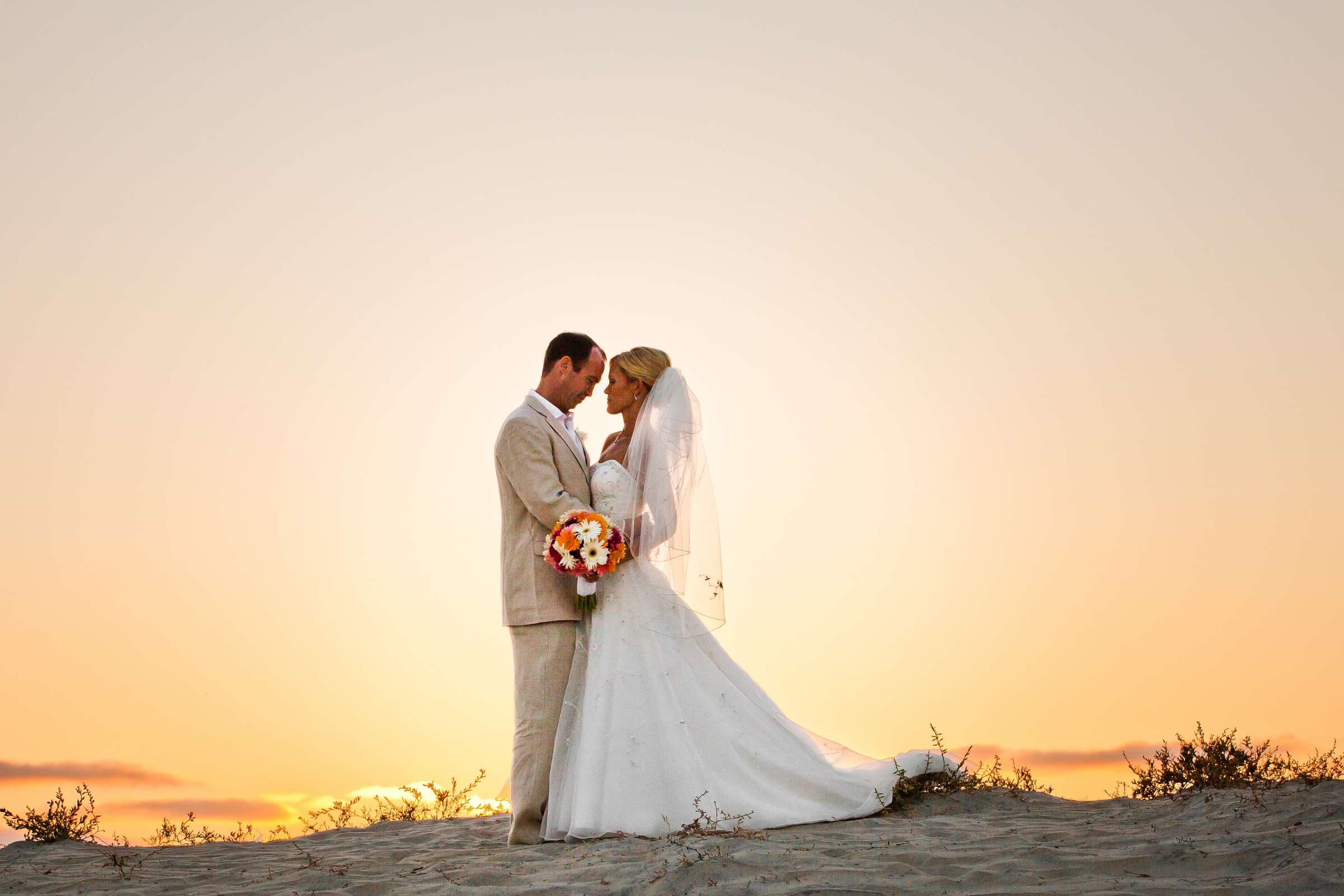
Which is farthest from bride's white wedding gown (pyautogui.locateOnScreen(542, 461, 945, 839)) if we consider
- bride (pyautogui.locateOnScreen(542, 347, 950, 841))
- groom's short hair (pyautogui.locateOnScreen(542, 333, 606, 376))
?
groom's short hair (pyautogui.locateOnScreen(542, 333, 606, 376))

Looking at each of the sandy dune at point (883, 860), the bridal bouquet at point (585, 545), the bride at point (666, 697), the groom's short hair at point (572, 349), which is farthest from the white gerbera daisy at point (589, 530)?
the sandy dune at point (883, 860)

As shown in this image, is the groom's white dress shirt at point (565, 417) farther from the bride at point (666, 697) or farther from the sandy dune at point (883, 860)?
the sandy dune at point (883, 860)

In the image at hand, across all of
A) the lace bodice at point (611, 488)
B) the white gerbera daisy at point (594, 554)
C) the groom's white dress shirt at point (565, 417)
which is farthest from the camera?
the groom's white dress shirt at point (565, 417)

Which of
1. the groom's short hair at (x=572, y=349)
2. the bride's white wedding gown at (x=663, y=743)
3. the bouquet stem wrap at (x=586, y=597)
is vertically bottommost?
the bride's white wedding gown at (x=663, y=743)

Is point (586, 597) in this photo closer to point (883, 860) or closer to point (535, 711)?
point (535, 711)

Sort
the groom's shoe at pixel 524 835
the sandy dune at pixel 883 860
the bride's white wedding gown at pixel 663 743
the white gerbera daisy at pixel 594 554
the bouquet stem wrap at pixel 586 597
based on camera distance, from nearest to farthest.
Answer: the sandy dune at pixel 883 860, the bride's white wedding gown at pixel 663 743, the white gerbera daisy at pixel 594 554, the groom's shoe at pixel 524 835, the bouquet stem wrap at pixel 586 597

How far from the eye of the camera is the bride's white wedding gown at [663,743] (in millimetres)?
6547

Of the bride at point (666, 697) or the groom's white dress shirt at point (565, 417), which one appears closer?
the bride at point (666, 697)

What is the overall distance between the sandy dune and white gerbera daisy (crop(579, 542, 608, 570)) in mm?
1661

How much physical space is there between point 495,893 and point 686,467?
2.99m

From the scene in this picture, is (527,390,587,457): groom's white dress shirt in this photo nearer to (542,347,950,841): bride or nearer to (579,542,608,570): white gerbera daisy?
(542,347,950,841): bride

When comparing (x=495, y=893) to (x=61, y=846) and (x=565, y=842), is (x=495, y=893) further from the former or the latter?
(x=61, y=846)

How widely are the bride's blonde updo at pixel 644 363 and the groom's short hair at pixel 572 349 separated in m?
0.21

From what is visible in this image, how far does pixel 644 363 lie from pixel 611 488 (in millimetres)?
883
